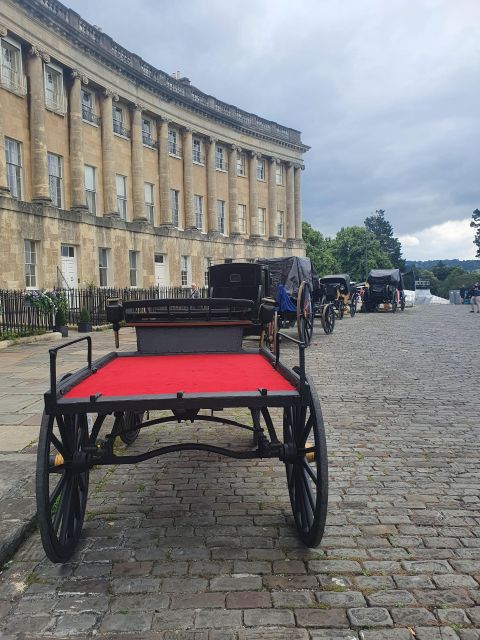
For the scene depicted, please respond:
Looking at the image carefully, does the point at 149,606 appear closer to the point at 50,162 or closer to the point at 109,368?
the point at 109,368

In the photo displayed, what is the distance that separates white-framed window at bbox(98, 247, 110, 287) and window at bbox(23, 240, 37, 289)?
6.07 m

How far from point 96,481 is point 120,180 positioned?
107ft

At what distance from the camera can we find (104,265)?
32.5 m

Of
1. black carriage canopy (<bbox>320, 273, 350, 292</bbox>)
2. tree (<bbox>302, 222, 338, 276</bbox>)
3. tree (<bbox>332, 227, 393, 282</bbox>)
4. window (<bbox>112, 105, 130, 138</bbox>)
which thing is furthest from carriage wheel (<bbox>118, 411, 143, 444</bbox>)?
tree (<bbox>332, 227, 393, 282</bbox>)

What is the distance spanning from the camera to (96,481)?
507 cm

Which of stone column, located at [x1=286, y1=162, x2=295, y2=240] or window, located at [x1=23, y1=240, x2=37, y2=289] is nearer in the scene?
window, located at [x1=23, y1=240, x2=37, y2=289]

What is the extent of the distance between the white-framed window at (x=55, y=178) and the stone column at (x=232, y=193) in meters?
20.7

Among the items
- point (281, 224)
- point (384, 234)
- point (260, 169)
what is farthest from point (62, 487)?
point (384, 234)

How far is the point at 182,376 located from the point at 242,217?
47.5 meters

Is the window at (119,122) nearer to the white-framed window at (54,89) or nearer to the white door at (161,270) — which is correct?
the white-framed window at (54,89)

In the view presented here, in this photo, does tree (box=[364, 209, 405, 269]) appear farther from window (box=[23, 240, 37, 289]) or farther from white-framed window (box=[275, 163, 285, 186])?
window (box=[23, 240, 37, 289])

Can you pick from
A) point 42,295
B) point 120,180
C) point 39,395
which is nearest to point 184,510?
point 39,395

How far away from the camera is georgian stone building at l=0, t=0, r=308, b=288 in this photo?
25.5 meters

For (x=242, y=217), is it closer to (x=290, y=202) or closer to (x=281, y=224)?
(x=281, y=224)
